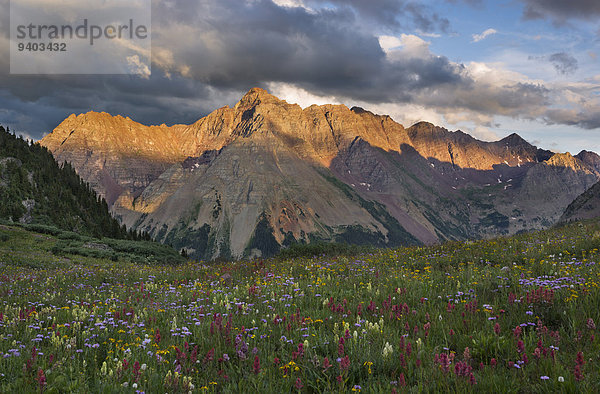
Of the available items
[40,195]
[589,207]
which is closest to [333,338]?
[40,195]

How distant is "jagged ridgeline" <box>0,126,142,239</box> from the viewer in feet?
173

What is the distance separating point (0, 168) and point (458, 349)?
72.0 m

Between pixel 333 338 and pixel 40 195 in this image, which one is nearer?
pixel 333 338

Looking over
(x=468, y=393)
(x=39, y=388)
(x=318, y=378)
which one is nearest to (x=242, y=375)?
(x=318, y=378)

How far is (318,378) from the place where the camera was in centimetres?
451

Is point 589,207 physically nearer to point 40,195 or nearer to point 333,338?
point 333,338

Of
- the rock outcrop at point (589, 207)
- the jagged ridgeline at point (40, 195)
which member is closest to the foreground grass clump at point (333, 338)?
the jagged ridgeline at point (40, 195)

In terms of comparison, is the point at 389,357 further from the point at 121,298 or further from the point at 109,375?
the point at 121,298

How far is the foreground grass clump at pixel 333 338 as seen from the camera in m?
4.44

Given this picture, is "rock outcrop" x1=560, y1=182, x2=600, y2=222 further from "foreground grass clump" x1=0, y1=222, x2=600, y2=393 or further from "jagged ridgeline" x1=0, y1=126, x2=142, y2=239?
"jagged ridgeline" x1=0, y1=126, x2=142, y2=239

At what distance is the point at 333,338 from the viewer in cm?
588

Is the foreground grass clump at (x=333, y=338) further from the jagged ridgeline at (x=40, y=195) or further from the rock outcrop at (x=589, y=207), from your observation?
the rock outcrop at (x=589, y=207)

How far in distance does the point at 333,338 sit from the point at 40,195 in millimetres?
68913

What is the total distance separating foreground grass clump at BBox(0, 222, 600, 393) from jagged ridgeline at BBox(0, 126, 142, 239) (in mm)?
52151
